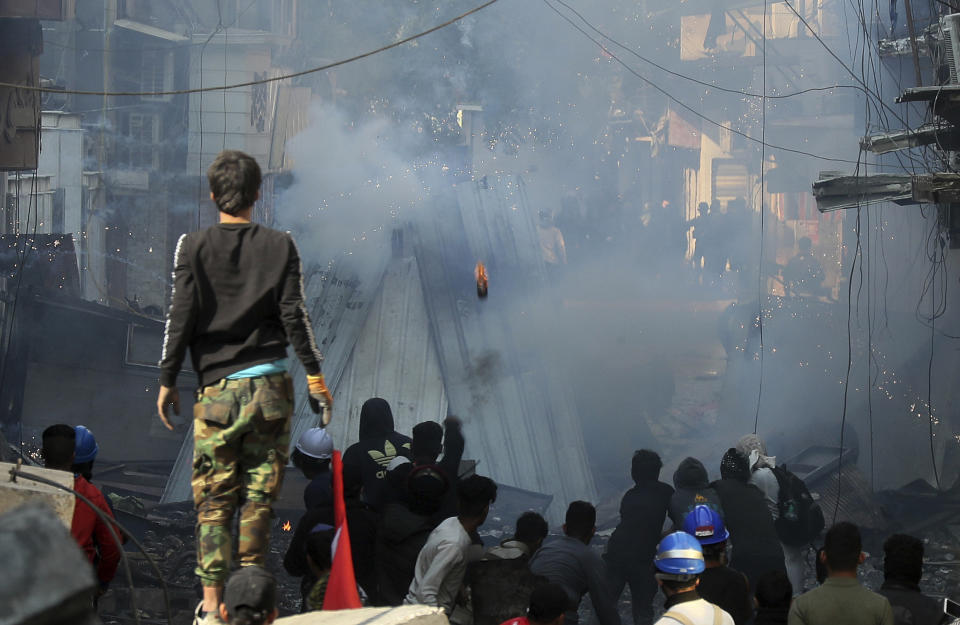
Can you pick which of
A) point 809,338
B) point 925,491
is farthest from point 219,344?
point 809,338

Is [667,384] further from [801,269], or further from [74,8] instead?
[74,8]

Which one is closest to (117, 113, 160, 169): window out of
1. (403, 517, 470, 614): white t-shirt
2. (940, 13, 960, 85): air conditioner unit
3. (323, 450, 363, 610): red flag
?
(940, 13, 960, 85): air conditioner unit

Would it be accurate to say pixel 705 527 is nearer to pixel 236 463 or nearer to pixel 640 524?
pixel 640 524

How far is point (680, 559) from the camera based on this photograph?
368 centimetres

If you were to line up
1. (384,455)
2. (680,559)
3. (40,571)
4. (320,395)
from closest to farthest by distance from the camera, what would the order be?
(40,571) → (320,395) → (680,559) → (384,455)

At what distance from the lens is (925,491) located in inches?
434

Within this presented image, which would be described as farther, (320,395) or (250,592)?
(320,395)

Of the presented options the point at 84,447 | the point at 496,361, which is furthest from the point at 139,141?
the point at 84,447

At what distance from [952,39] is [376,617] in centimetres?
786

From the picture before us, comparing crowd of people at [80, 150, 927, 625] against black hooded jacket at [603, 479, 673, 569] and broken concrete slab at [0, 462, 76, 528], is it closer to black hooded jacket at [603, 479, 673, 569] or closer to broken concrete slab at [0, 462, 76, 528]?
black hooded jacket at [603, 479, 673, 569]

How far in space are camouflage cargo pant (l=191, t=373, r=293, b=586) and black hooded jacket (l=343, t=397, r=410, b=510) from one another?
2.18 meters

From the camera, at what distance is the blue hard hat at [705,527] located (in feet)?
14.6

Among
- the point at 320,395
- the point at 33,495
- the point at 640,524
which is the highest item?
the point at 320,395

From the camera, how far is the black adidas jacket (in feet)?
10.3
